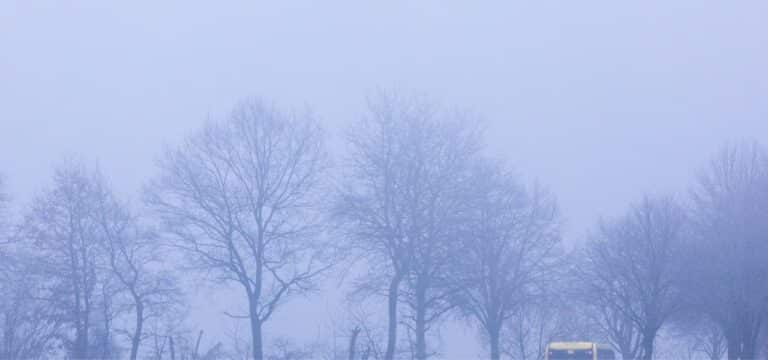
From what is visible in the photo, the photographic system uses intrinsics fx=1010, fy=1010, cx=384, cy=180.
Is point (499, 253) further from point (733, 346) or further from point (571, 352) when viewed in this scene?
point (733, 346)

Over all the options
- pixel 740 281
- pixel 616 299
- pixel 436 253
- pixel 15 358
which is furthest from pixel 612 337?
pixel 15 358

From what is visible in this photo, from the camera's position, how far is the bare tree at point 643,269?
43125 millimetres

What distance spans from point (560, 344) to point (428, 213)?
6860mm

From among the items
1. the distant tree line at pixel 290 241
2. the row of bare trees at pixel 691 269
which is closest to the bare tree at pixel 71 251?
the distant tree line at pixel 290 241

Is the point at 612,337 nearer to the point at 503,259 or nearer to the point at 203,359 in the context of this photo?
the point at 503,259

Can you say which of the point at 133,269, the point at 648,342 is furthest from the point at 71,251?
the point at 648,342

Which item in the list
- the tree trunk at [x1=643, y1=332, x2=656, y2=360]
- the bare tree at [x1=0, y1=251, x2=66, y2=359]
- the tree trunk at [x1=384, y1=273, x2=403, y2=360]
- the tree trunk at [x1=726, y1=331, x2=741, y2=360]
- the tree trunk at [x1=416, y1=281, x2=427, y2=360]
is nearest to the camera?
the bare tree at [x1=0, y1=251, x2=66, y2=359]

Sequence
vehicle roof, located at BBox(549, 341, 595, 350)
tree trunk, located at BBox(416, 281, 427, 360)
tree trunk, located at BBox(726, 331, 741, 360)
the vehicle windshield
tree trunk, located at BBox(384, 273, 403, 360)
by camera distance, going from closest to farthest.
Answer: tree trunk, located at BBox(384, 273, 403, 360) → tree trunk, located at BBox(416, 281, 427, 360) → the vehicle windshield → vehicle roof, located at BBox(549, 341, 595, 350) → tree trunk, located at BBox(726, 331, 741, 360)

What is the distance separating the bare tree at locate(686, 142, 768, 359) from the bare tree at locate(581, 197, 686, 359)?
1631mm

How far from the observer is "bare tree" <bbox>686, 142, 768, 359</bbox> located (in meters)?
38.5

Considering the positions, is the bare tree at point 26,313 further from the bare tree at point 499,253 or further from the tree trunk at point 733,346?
the tree trunk at point 733,346

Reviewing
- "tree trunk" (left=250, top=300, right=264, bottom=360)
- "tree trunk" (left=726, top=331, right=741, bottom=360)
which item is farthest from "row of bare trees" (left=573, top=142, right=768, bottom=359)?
"tree trunk" (left=250, top=300, right=264, bottom=360)

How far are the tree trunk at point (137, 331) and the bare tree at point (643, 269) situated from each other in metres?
21.2

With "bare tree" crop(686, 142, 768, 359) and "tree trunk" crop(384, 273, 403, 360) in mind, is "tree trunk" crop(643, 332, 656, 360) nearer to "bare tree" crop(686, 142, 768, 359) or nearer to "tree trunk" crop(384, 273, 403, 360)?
"bare tree" crop(686, 142, 768, 359)
